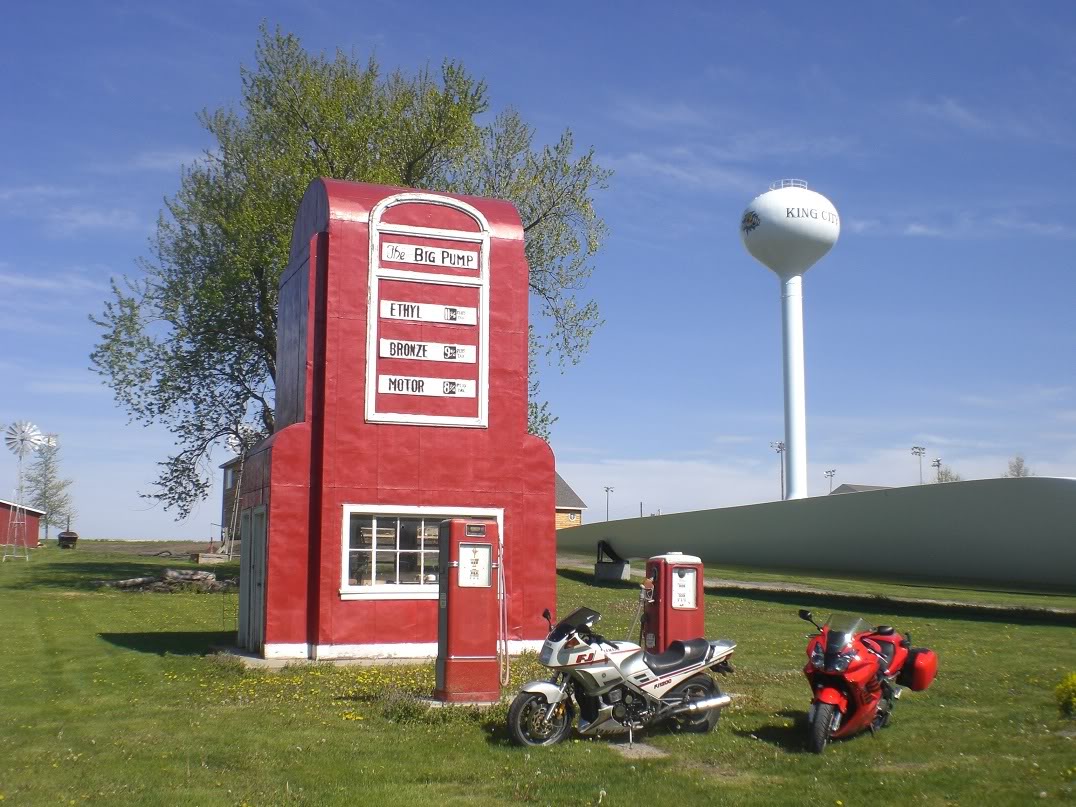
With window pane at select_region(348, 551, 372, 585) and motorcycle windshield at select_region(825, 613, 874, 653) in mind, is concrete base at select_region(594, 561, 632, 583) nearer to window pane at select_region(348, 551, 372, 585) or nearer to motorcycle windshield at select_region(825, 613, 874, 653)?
window pane at select_region(348, 551, 372, 585)

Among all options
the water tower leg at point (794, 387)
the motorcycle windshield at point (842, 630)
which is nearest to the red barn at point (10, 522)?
the water tower leg at point (794, 387)

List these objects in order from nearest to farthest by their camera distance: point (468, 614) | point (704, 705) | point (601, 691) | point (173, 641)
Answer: point (601, 691), point (704, 705), point (468, 614), point (173, 641)

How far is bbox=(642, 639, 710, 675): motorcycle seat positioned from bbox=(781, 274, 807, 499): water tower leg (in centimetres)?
4958

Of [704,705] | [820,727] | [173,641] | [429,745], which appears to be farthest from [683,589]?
[173,641]

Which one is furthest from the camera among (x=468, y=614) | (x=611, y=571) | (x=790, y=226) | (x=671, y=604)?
(x=790, y=226)

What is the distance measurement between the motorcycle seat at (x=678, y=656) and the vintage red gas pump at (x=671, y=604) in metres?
3.21

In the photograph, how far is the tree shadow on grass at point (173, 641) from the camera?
17828 mm

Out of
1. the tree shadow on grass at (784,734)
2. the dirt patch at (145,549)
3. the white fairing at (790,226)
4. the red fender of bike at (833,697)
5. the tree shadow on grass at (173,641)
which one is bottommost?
the dirt patch at (145,549)

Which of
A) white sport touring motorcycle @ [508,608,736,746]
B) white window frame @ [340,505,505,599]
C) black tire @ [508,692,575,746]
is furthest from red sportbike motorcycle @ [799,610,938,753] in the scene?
white window frame @ [340,505,505,599]

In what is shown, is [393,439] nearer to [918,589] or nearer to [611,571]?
[611,571]

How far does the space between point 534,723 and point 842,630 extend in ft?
9.98

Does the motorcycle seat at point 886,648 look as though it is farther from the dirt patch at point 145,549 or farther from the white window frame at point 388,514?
the dirt patch at point 145,549

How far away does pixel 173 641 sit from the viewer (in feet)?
63.3

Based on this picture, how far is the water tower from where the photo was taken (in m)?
55.9
